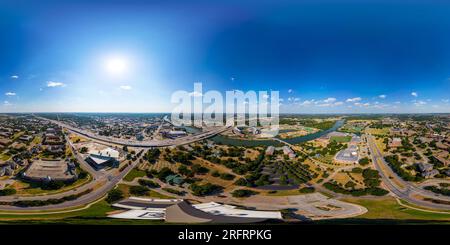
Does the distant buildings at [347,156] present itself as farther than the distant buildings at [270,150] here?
No

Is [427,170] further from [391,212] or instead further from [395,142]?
[391,212]

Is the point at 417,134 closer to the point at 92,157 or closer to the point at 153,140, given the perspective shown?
the point at 153,140

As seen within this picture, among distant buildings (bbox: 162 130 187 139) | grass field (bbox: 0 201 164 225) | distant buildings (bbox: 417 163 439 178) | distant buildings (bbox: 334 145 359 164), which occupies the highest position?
distant buildings (bbox: 162 130 187 139)

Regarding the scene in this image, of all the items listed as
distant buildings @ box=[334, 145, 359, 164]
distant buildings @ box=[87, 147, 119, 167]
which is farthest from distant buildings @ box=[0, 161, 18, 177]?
distant buildings @ box=[334, 145, 359, 164]

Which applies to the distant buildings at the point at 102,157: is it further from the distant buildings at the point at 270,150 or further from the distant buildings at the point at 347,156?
the distant buildings at the point at 347,156

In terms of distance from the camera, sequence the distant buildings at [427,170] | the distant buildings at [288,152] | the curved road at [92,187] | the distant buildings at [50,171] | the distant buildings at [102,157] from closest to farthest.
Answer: the curved road at [92,187] < the distant buildings at [50,171] < the distant buildings at [102,157] < the distant buildings at [427,170] < the distant buildings at [288,152]

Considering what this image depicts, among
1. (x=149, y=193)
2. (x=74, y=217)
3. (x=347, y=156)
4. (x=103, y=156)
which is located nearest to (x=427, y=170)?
(x=347, y=156)

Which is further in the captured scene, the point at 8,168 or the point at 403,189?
the point at 8,168

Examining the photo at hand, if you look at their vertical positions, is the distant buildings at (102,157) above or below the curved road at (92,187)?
above

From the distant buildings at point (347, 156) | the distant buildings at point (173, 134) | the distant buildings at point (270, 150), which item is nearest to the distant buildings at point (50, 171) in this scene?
the distant buildings at point (173, 134)

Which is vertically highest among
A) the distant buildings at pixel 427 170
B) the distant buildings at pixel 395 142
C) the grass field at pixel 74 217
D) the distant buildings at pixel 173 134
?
the distant buildings at pixel 173 134

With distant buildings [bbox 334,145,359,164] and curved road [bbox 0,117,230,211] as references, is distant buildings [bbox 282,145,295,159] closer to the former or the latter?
distant buildings [bbox 334,145,359,164]
